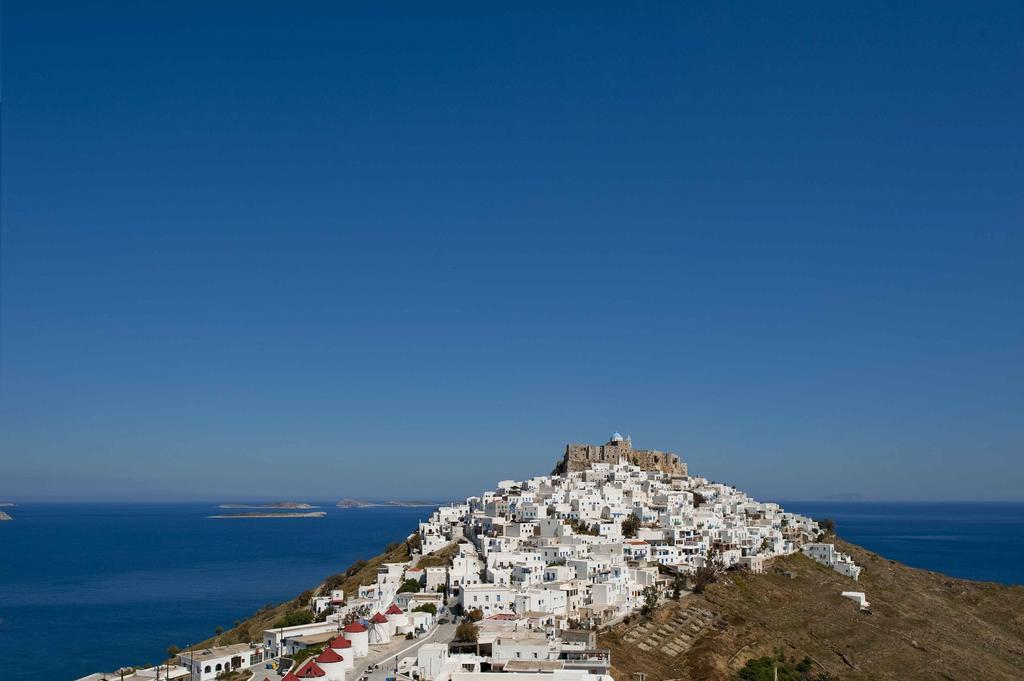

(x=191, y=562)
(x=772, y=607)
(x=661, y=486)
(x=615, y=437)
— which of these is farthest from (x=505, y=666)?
(x=191, y=562)

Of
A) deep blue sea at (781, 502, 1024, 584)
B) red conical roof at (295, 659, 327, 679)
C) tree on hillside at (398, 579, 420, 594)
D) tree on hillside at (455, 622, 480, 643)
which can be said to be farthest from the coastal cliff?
deep blue sea at (781, 502, 1024, 584)

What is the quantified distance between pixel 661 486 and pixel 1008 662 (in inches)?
1144

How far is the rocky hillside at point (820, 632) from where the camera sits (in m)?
40.0

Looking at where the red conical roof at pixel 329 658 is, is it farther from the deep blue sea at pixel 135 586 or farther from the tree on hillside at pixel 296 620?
the deep blue sea at pixel 135 586

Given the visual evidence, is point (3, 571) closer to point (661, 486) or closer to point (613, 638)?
point (661, 486)

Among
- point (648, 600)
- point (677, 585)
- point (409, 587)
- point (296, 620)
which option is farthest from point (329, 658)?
point (677, 585)

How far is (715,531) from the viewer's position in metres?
59.6

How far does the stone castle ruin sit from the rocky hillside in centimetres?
2331

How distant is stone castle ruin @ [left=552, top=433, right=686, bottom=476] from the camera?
266 ft

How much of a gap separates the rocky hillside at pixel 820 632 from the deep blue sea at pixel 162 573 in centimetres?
3099

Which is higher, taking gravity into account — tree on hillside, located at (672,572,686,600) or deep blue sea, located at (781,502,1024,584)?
tree on hillside, located at (672,572,686,600)

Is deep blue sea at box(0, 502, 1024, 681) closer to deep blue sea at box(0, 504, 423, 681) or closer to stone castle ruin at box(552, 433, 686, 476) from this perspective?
deep blue sea at box(0, 504, 423, 681)

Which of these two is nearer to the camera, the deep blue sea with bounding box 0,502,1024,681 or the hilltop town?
the hilltop town

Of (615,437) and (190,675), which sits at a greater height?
(615,437)
